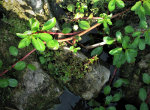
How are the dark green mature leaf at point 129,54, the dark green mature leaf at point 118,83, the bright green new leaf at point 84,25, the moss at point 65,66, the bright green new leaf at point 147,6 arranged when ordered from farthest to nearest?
the dark green mature leaf at point 118,83 < the moss at point 65,66 < the bright green new leaf at point 84,25 < the dark green mature leaf at point 129,54 < the bright green new leaf at point 147,6

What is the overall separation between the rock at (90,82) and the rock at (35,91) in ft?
1.52

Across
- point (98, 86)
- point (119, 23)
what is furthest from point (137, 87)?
point (119, 23)

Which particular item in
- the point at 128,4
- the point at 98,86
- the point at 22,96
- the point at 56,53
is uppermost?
the point at 128,4

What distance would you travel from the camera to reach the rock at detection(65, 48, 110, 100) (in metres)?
3.29

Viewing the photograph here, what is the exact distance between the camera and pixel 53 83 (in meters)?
3.21

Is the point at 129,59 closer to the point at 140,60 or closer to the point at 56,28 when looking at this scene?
the point at 140,60

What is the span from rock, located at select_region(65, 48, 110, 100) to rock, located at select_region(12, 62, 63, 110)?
1.52 feet

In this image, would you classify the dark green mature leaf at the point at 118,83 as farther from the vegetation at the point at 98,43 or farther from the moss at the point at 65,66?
the moss at the point at 65,66

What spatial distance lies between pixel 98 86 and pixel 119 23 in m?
1.77

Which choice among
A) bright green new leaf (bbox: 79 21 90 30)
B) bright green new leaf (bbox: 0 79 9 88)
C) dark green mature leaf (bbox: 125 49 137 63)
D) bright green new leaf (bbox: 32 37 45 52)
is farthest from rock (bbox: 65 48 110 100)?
→ bright green new leaf (bbox: 0 79 9 88)

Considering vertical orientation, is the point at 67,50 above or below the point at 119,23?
below

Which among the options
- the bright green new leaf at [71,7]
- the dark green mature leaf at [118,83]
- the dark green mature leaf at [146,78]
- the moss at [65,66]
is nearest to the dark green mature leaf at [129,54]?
the dark green mature leaf at [146,78]

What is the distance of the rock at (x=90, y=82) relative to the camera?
329 cm

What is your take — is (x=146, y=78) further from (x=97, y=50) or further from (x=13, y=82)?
(x=13, y=82)
